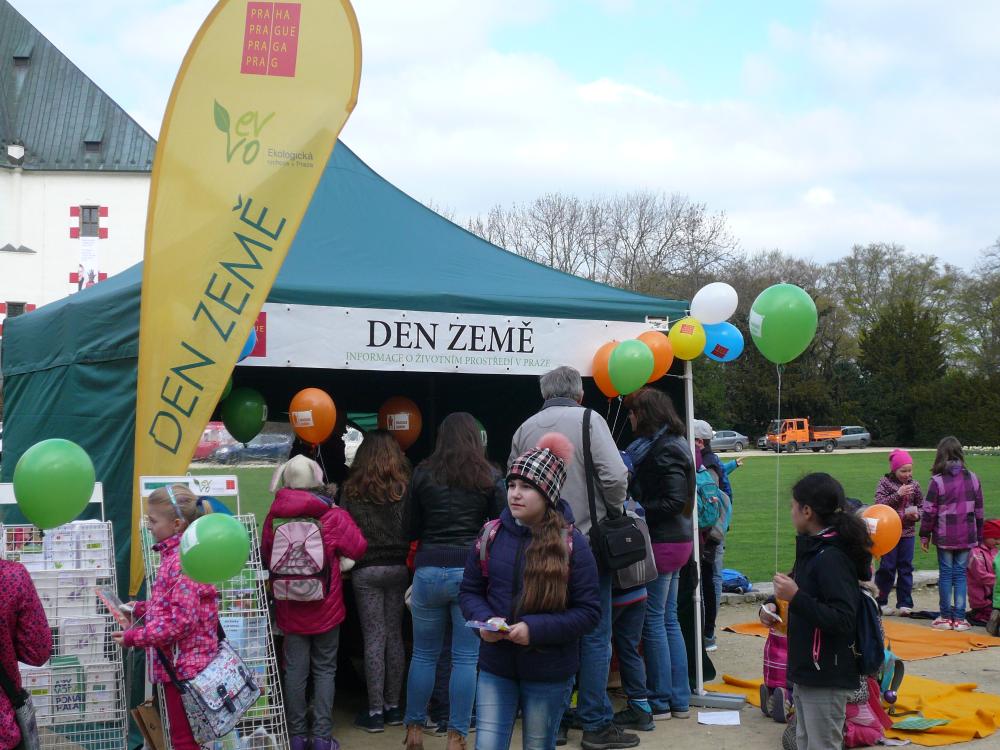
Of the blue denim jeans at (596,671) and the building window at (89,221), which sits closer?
the blue denim jeans at (596,671)

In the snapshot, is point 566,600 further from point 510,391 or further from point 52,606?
point 510,391

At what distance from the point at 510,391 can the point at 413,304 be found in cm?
233

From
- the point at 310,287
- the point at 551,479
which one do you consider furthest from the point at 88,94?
the point at 551,479

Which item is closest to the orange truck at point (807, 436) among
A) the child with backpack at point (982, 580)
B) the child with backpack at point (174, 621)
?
the child with backpack at point (982, 580)

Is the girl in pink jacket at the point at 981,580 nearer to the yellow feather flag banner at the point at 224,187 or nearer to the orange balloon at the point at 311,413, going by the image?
the orange balloon at the point at 311,413

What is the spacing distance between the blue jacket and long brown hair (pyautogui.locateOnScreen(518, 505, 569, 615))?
0.04 metres

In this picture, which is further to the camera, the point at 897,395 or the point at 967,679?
the point at 897,395

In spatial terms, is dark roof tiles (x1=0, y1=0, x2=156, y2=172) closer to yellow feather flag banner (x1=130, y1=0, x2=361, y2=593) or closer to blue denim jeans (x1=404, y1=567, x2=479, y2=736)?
yellow feather flag banner (x1=130, y1=0, x2=361, y2=593)

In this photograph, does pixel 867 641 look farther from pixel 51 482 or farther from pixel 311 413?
pixel 311 413

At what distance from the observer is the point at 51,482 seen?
12.6 ft

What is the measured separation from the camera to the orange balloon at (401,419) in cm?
665

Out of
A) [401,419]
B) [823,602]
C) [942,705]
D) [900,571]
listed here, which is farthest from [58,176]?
[823,602]

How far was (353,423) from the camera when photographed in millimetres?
8578

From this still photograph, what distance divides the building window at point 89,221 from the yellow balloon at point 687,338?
35.3 metres
